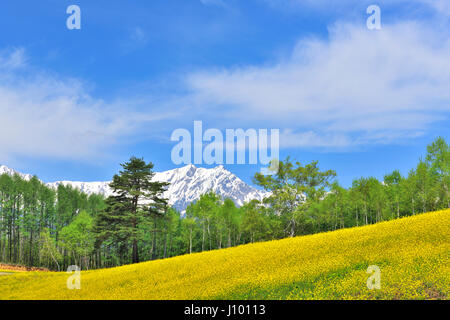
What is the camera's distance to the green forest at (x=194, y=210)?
50688mm

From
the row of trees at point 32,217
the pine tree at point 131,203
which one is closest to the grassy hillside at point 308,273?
the pine tree at point 131,203

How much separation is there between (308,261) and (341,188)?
65.0 metres

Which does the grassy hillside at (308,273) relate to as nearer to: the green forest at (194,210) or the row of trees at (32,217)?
the green forest at (194,210)

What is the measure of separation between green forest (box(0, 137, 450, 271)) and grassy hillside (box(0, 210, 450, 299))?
23.8 m

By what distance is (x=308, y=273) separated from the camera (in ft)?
58.0

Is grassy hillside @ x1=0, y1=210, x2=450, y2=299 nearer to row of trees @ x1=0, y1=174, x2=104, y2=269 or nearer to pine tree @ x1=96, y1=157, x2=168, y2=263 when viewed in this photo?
pine tree @ x1=96, y1=157, x2=168, y2=263

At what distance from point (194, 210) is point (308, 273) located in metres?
62.5

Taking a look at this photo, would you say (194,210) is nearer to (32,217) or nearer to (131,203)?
(131,203)

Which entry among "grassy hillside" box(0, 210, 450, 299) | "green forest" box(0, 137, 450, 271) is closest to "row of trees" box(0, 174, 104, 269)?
"green forest" box(0, 137, 450, 271)

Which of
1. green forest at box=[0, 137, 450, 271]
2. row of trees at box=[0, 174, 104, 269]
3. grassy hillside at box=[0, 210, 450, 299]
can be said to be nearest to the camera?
grassy hillside at box=[0, 210, 450, 299]

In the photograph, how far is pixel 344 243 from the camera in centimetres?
2253

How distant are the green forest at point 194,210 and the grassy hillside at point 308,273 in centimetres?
2385

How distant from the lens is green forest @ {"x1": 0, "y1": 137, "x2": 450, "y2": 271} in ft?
166
